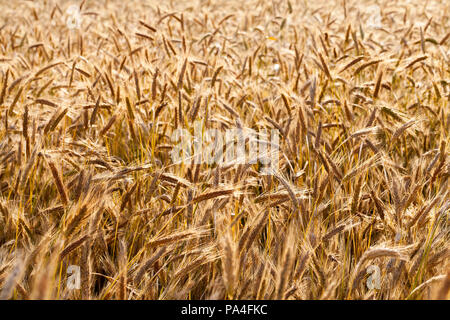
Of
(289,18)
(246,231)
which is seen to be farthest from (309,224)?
(289,18)

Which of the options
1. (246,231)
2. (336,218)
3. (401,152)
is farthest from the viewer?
(401,152)

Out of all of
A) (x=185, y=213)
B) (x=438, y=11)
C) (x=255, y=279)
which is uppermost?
(x=438, y=11)

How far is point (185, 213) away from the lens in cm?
151

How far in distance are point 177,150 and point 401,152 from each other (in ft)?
3.96

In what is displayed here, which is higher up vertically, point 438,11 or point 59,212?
point 438,11

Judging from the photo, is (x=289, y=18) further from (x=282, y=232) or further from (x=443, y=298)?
(x=443, y=298)

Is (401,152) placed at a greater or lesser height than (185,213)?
greater

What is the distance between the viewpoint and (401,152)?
7.32ft

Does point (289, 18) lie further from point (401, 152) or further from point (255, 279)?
point (255, 279)
